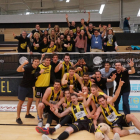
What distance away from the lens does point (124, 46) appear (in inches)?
572

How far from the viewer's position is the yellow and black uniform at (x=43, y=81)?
18.3 feet

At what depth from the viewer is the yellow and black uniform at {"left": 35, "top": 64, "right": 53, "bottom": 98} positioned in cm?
558

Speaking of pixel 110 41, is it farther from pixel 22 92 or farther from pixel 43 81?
pixel 22 92

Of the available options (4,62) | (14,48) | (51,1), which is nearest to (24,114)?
(4,62)

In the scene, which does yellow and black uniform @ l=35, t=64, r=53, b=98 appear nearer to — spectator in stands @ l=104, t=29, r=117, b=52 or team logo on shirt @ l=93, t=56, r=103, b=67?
team logo on shirt @ l=93, t=56, r=103, b=67

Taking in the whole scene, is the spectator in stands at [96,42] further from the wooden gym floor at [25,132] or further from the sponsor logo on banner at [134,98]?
the wooden gym floor at [25,132]

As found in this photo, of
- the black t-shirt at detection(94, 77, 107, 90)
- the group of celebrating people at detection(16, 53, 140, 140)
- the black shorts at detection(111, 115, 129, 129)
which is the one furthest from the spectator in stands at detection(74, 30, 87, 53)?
the black shorts at detection(111, 115, 129, 129)

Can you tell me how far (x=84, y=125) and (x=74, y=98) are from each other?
2.41ft

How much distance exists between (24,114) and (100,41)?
4508 mm

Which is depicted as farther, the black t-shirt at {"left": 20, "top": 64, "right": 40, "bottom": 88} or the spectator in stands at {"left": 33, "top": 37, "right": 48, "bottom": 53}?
the spectator in stands at {"left": 33, "top": 37, "right": 48, "bottom": 53}

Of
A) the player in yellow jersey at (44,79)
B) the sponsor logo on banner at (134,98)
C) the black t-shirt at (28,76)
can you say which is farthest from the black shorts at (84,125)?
the sponsor logo on banner at (134,98)

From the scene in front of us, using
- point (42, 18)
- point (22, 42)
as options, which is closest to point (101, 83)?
point (22, 42)

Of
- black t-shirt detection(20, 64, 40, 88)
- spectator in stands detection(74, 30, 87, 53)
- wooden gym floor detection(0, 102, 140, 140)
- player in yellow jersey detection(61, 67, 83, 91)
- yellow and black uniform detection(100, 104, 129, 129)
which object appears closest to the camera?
wooden gym floor detection(0, 102, 140, 140)

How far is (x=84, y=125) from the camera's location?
4613 mm
